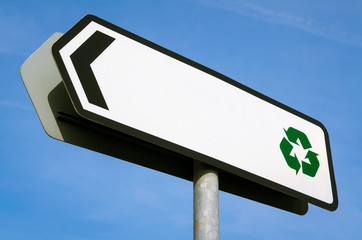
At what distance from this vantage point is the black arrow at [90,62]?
2.40 metres

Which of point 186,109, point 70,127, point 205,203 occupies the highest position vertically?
point 186,109

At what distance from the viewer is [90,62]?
2486 mm

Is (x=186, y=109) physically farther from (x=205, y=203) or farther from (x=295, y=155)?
(x=295, y=155)

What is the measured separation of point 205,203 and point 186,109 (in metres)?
0.56

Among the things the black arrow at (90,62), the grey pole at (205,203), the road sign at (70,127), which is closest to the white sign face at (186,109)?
the black arrow at (90,62)

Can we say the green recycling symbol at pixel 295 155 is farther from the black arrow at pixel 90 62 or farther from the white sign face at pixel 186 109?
the black arrow at pixel 90 62

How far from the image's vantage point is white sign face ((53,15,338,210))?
2.44 meters

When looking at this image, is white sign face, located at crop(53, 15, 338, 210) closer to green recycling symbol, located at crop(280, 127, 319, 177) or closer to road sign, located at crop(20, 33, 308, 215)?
green recycling symbol, located at crop(280, 127, 319, 177)

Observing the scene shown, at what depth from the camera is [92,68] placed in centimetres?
248

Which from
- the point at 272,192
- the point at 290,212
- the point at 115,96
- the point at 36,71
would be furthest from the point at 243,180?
the point at 36,71

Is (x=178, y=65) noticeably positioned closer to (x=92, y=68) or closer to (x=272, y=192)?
(x=92, y=68)

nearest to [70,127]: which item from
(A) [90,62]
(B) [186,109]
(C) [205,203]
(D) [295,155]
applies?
(A) [90,62]

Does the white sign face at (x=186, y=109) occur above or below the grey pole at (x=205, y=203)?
above

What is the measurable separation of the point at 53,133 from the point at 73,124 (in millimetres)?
150
